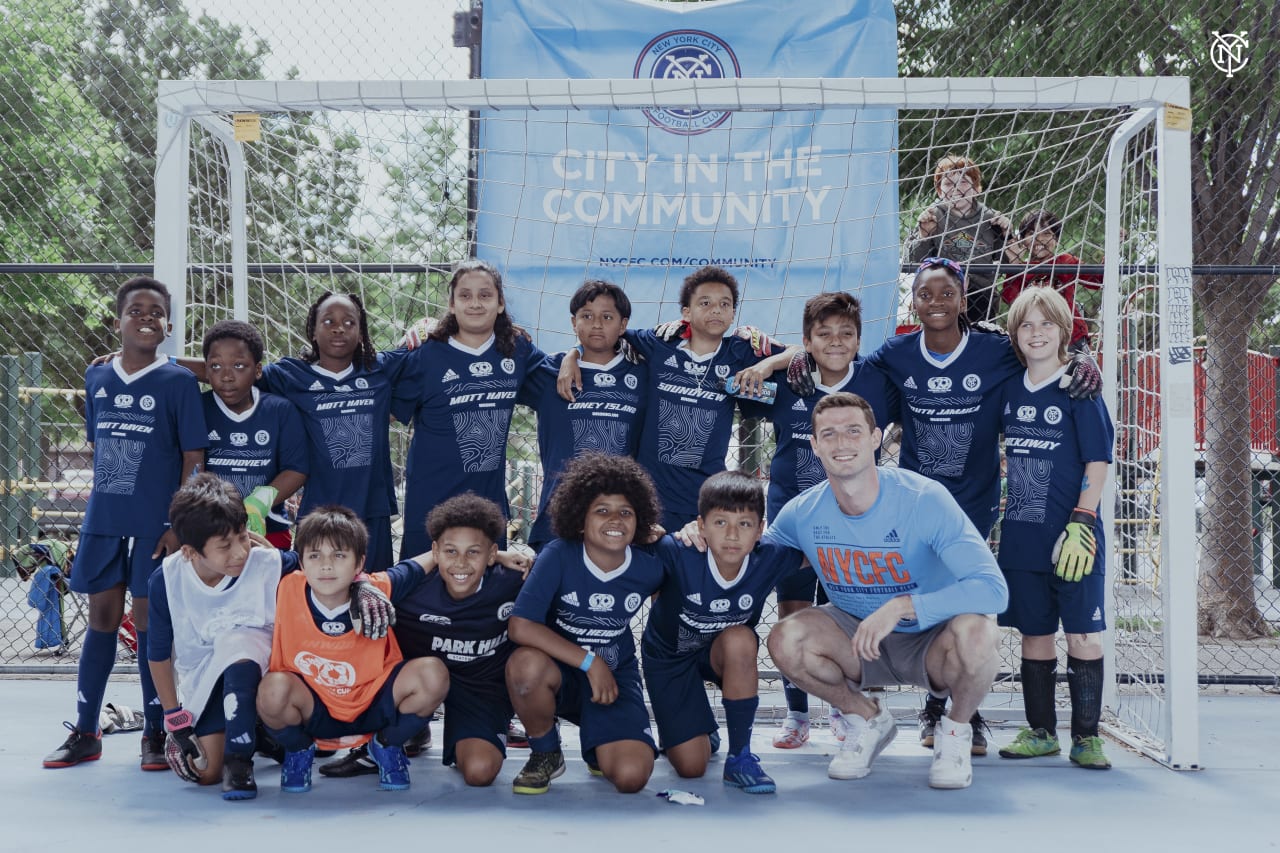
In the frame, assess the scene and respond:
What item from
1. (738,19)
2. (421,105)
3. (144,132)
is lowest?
(421,105)

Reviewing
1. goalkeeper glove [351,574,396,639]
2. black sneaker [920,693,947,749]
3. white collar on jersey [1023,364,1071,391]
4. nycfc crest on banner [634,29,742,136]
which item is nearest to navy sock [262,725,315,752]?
goalkeeper glove [351,574,396,639]

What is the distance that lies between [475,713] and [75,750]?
4.21ft

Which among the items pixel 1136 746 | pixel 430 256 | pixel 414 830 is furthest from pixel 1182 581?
pixel 430 256

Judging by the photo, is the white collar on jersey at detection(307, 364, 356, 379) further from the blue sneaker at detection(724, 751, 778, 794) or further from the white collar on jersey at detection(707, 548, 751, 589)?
the blue sneaker at detection(724, 751, 778, 794)

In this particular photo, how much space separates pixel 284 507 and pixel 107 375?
Result: 2.31ft

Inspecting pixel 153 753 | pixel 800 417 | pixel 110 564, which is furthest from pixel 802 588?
pixel 110 564

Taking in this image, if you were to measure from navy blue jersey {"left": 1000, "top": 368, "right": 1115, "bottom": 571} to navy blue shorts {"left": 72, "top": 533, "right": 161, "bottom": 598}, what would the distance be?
2778 mm

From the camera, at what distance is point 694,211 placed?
4.76 meters

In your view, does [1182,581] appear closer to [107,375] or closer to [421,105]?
[421,105]

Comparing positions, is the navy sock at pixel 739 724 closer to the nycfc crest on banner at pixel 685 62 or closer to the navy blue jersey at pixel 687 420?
the navy blue jersey at pixel 687 420

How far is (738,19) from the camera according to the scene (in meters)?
4.74

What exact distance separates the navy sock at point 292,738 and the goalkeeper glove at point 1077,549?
7.70 feet

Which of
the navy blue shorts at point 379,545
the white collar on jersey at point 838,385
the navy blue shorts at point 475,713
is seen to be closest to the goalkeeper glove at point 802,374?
the white collar on jersey at point 838,385

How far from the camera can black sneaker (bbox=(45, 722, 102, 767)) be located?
333cm
